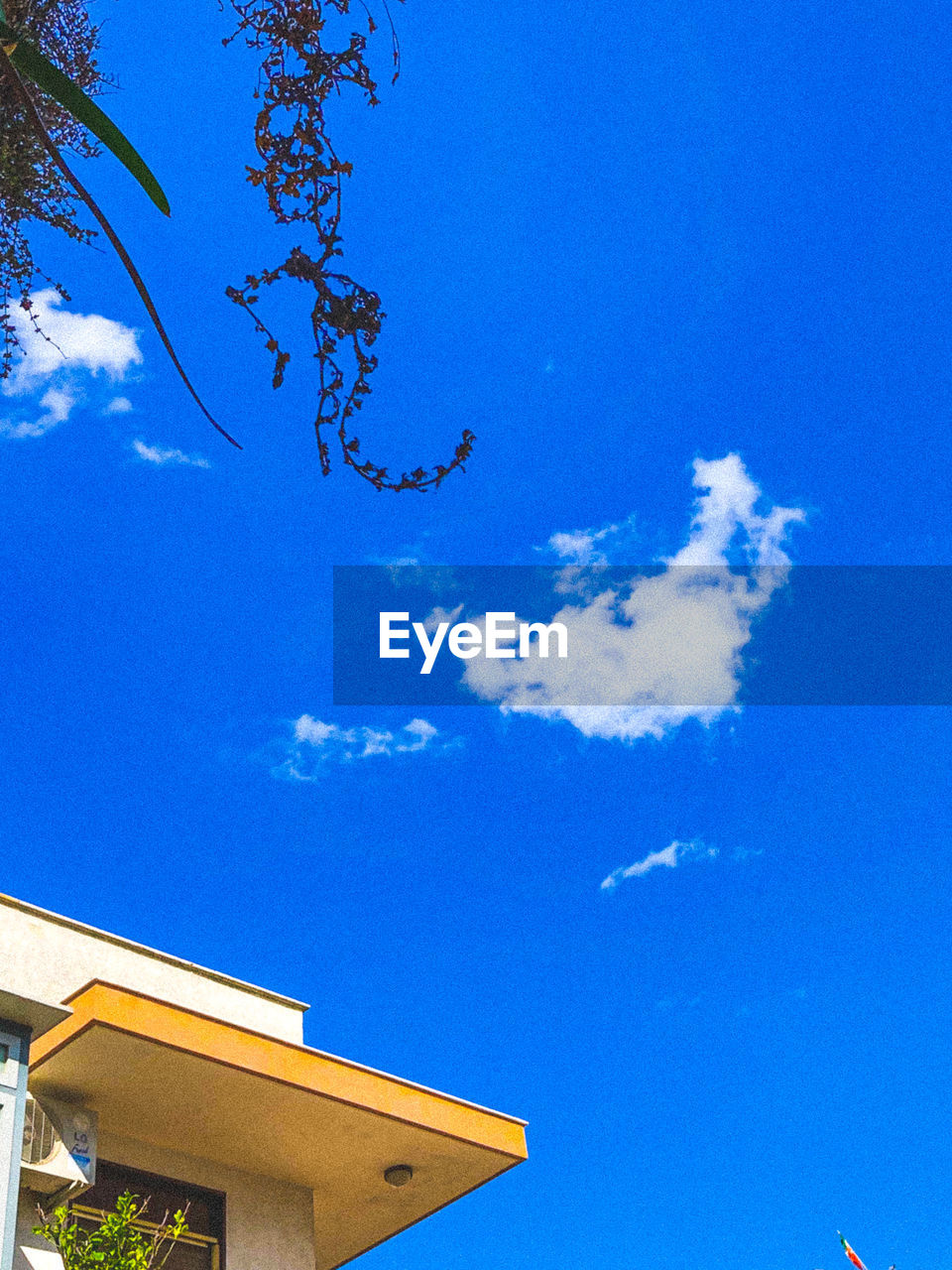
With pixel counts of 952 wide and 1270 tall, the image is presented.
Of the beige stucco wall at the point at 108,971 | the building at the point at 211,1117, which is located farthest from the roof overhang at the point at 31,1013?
the beige stucco wall at the point at 108,971

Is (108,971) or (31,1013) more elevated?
(108,971)

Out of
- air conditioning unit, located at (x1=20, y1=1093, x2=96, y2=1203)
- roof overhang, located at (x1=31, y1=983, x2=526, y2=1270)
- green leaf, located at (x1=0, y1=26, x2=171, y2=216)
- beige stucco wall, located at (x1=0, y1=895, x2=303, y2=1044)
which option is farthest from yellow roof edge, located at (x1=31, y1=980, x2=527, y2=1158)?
green leaf, located at (x1=0, y1=26, x2=171, y2=216)

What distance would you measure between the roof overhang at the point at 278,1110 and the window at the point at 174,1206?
0.25m

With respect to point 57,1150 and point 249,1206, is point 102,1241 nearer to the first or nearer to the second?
point 57,1150

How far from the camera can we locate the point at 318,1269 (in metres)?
11.9

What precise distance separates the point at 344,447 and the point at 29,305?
1.70 m

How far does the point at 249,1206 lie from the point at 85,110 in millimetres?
9246

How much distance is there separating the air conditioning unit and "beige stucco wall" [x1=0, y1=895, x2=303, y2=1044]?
0.85 m

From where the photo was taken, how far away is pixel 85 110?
8.20 feet

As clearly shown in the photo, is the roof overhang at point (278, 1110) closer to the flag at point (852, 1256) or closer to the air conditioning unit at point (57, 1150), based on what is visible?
the air conditioning unit at point (57, 1150)

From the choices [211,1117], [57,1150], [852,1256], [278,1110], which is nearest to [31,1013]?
[57,1150]

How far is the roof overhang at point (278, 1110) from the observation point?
8.82m

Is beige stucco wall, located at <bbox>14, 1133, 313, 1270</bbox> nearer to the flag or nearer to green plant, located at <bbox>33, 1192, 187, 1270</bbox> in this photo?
green plant, located at <bbox>33, 1192, 187, 1270</bbox>

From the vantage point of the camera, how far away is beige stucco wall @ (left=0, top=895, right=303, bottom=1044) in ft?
33.2
